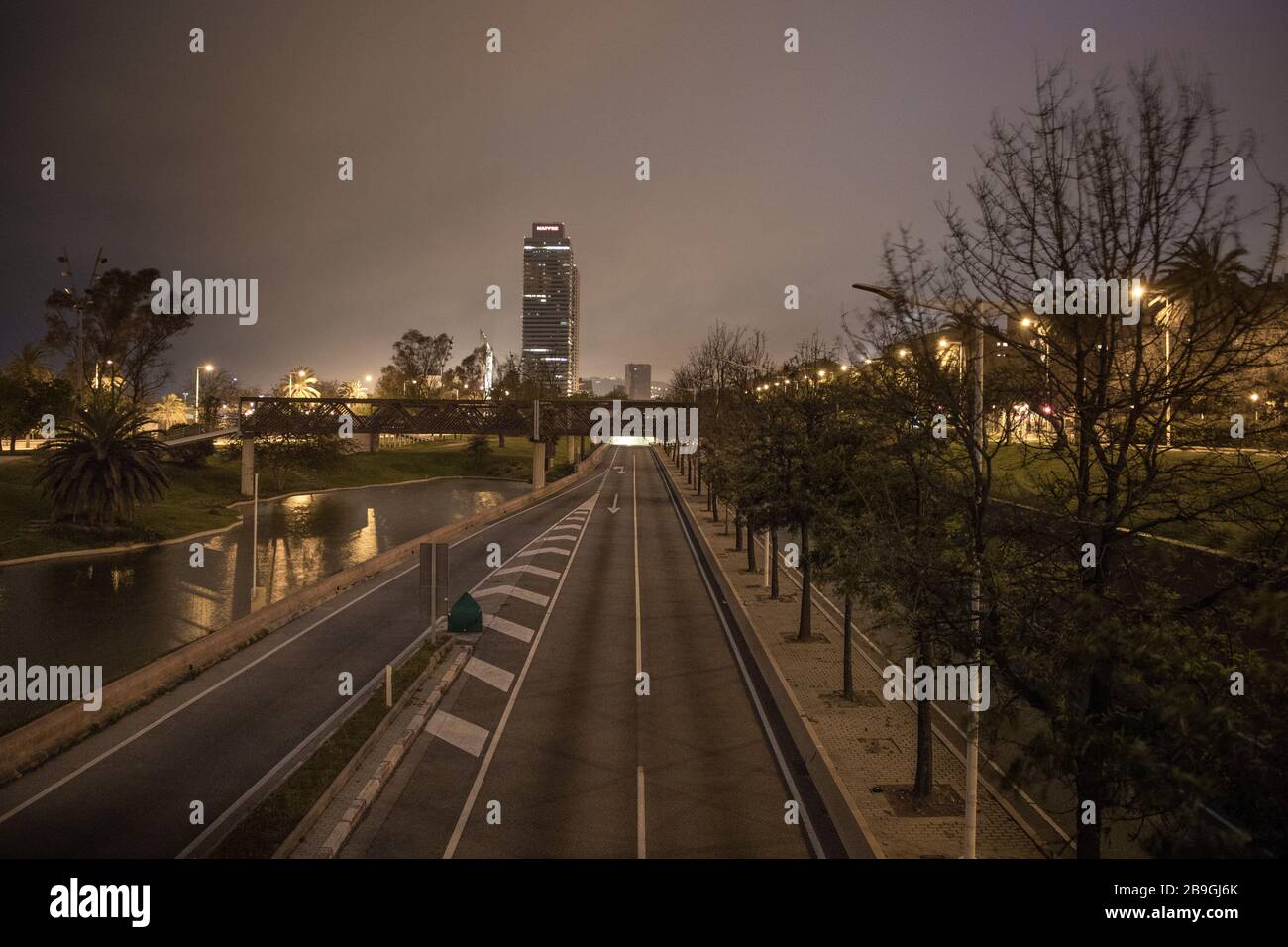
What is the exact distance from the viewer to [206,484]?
72312 mm

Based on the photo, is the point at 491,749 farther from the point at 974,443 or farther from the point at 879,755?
the point at 974,443

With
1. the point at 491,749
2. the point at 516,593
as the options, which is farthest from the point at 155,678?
the point at 516,593

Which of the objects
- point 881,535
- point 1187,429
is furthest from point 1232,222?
point 881,535

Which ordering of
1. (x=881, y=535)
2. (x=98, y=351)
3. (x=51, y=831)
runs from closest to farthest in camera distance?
(x=881, y=535) < (x=51, y=831) < (x=98, y=351)

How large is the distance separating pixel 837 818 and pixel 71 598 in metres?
33.0

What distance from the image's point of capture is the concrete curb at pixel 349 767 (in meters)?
12.2

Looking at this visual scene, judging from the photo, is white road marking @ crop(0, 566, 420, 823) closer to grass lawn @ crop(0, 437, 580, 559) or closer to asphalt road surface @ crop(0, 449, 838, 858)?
asphalt road surface @ crop(0, 449, 838, 858)

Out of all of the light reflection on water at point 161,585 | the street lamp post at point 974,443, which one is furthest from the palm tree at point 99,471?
the street lamp post at point 974,443

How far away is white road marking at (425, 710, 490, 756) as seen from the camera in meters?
17.2

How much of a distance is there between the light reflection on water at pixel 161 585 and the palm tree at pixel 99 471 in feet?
13.3

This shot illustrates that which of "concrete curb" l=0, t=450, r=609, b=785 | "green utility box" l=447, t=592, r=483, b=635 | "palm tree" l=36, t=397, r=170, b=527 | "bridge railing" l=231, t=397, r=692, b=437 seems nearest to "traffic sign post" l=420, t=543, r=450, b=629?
"green utility box" l=447, t=592, r=483, b=635

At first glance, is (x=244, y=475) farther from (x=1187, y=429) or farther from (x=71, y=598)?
(x=1187, y=429)

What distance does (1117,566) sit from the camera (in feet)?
33.2

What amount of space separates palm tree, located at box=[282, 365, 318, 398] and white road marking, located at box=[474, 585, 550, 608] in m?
92.0
